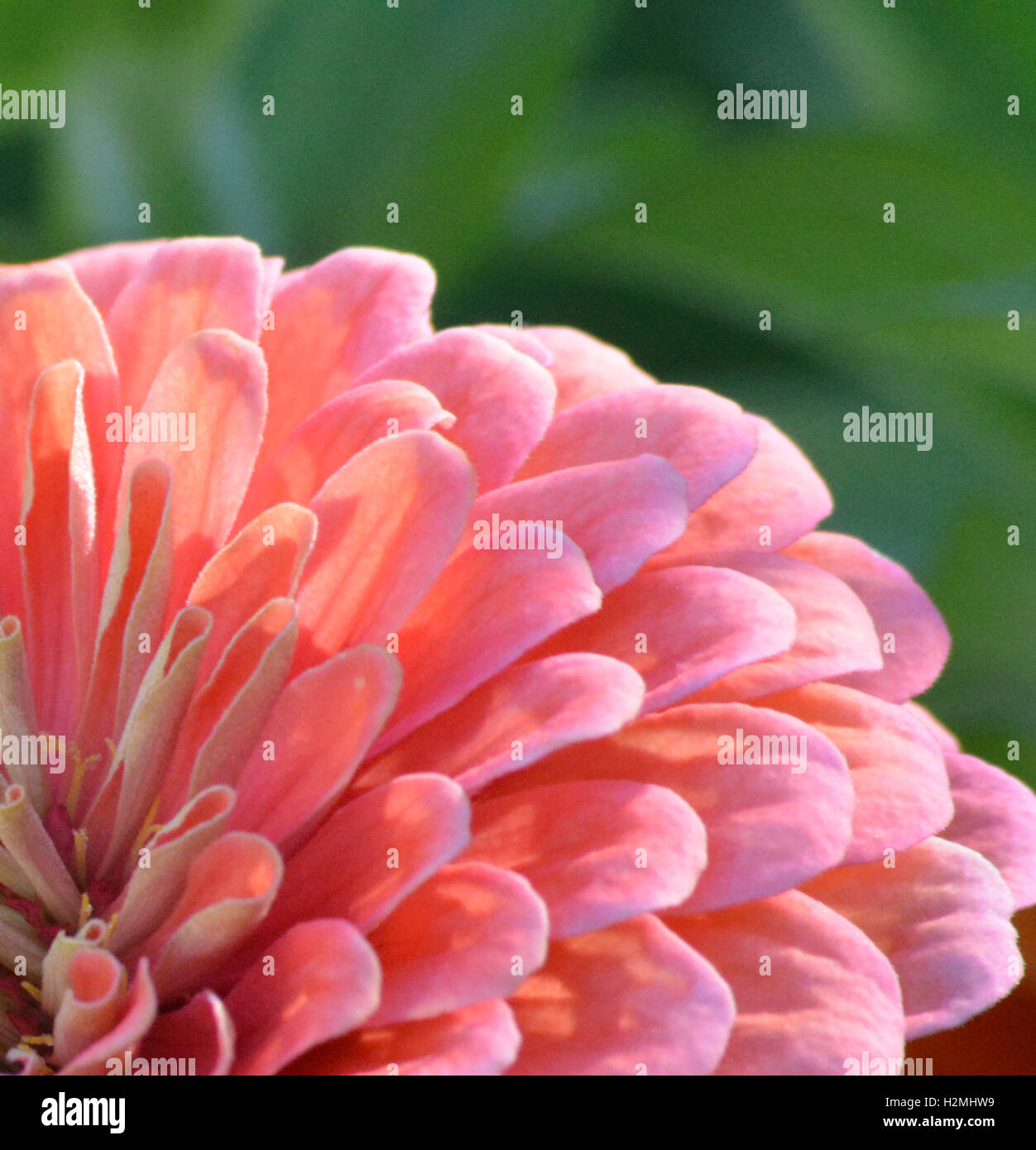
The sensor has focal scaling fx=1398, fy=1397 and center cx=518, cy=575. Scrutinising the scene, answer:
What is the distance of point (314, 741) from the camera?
1.12 feet

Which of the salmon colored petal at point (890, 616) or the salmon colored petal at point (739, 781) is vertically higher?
the salmon colored petal at point (890, 616)

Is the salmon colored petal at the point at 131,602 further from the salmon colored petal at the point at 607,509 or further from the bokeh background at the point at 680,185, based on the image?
the bokeh background at the point at 680,185

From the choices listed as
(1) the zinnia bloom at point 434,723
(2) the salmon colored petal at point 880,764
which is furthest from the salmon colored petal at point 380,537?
(2) the salmon colored petal at point 880,764

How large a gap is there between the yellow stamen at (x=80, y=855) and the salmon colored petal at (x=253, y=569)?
62 millimetres

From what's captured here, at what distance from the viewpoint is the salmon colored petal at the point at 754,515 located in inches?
15.5

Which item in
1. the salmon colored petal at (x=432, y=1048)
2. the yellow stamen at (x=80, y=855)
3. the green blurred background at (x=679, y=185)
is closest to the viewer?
the salmon colored petal at (x=432, y=1048)

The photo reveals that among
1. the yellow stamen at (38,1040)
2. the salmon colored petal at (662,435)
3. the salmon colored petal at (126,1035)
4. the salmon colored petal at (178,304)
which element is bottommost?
the yellow stamen at (38,1040)

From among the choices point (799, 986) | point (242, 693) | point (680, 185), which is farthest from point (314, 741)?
point (680, 185)

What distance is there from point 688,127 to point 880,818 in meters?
0.46

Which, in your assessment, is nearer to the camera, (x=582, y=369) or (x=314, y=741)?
(x=314, y=741)

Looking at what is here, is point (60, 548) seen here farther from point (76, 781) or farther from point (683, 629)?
point (683, 629)

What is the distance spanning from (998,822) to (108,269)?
0.33m

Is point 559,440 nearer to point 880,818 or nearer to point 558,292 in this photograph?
point 880,818
